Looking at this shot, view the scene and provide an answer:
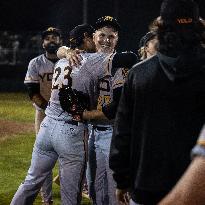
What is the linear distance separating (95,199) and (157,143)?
264cm

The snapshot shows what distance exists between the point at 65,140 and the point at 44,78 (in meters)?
2.28

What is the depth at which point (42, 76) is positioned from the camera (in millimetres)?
6754

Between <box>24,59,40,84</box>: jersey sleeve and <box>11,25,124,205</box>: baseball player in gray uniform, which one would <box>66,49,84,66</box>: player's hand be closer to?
<box>11,25,124,205</box>: baseball player in gray uniform

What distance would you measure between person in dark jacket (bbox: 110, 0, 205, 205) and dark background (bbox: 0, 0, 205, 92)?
87.6 feet

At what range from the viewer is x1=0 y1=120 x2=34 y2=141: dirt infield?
13.0m

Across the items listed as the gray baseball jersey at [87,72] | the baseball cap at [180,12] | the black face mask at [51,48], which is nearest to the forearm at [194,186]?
the baseball cap at [180,12]

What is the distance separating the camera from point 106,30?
5.20 metres

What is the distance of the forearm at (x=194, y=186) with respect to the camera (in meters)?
1.32

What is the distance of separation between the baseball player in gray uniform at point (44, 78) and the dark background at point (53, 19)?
22319 millimetres

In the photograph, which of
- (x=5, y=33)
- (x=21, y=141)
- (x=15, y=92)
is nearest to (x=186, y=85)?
(x=21, y=141)

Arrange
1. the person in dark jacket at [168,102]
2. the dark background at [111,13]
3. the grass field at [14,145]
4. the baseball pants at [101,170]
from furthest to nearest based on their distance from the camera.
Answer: the dark background at [111,13]
the grass field at [14,145]
the baseball pants at [101,170]
the person in dark jacket at [168,102]

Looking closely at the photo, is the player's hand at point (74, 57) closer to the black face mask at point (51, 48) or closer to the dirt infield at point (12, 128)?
the black face mask at point (51, 48)

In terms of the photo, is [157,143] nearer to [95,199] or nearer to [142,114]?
[142,114]

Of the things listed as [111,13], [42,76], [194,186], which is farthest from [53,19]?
[194,186]
